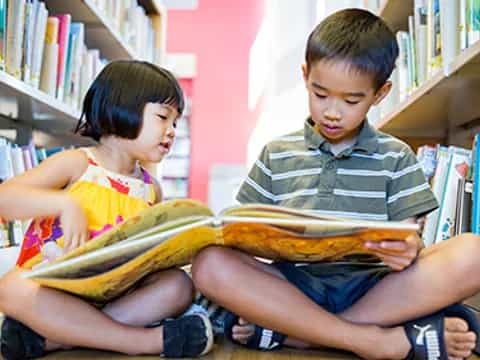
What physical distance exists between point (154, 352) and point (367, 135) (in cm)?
52

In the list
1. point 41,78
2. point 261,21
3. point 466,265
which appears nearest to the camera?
point 466,265

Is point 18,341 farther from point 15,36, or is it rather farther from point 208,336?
point 15,36

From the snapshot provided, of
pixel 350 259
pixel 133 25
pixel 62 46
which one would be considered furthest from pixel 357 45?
pixel 133 25

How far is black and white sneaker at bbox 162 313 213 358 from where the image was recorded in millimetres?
807

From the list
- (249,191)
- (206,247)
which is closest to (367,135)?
(249,191)

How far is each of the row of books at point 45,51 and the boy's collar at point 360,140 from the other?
0.69 meters

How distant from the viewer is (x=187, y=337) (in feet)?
2.67

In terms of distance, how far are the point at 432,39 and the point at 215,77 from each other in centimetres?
424

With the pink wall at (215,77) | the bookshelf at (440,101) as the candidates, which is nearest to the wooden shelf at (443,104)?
the bookshelf at (440,101)

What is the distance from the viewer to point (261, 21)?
4746mm

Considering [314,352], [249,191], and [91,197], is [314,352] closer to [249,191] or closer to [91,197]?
[249,191]

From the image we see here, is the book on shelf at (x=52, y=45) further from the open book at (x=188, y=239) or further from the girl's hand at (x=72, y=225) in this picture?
the open book at (x=188, y=239)

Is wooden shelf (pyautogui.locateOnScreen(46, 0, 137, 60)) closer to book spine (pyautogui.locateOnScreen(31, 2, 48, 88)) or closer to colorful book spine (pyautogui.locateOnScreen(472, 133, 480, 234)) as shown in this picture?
book spine (pyautogui.locateOnScreen(31, 2, 48, 88))

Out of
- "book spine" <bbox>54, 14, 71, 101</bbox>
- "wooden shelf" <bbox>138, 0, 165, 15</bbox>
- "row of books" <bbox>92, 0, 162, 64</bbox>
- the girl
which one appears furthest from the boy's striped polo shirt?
"wooden shelf" <bbox>138, 0, 165, 15</bbox>
